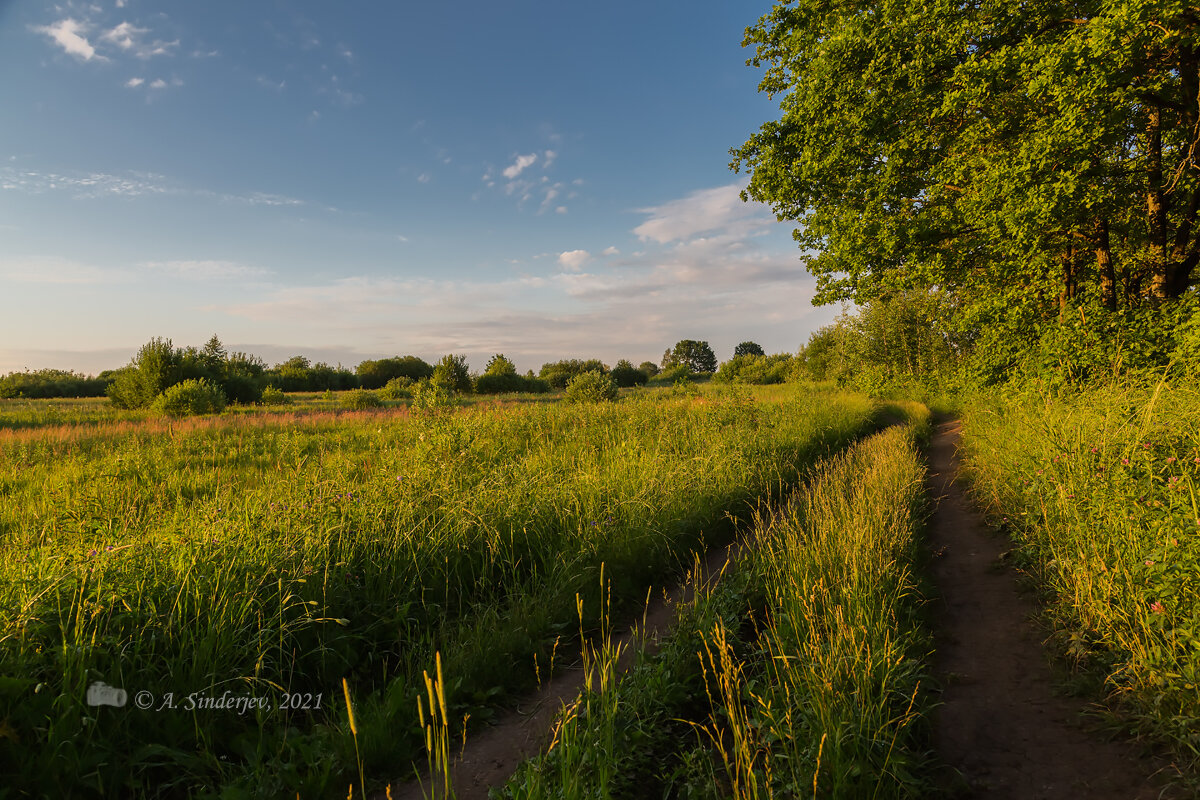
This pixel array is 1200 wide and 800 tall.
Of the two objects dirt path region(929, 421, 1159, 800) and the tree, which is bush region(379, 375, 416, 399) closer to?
dirt path region(929, 421, 1159, 800)

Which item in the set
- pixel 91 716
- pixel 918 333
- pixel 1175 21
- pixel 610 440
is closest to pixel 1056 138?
pixel 1175 21

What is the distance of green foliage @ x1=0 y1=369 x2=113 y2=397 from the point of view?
44.1 meters

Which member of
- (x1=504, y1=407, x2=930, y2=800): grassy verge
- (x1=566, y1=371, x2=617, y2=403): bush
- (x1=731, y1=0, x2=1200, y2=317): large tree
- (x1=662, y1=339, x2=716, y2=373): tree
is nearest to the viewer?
(x1=504, y1=407, x2=930, y2=800): grassy verge

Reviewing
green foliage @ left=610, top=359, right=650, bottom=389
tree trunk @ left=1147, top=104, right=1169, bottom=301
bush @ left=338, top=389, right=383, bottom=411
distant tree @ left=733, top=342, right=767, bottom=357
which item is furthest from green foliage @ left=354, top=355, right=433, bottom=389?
distant tree @ left=733, top=342, right=767, bottom=357

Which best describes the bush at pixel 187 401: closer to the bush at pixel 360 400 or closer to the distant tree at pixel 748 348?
the bush at pixel 360 400

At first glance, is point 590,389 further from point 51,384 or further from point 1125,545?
point 51,384

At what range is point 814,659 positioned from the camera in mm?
3186

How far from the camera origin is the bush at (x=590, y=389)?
27688 mm

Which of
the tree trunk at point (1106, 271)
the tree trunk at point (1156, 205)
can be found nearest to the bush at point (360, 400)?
the tree trunk at point (1106, 271)

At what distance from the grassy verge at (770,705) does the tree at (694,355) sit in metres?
111

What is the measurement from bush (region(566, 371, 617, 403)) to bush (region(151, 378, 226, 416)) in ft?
57.0

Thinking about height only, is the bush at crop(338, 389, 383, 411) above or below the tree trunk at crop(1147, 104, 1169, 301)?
below

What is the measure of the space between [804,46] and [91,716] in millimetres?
17656

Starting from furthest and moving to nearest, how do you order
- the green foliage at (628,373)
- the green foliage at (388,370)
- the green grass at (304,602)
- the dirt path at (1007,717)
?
the green foliage at (628,373) → the green foliage at (388,370) → the dirt path at (1007,717) → the green grass at (304,602)
